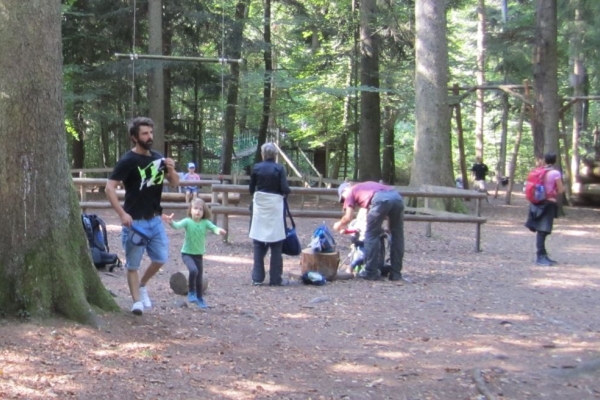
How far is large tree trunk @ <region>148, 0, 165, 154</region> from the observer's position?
21.8 metres

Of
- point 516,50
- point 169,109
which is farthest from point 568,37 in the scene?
point 169,109

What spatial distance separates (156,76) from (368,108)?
6.35 meters

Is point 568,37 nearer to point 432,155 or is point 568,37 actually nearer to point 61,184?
point 432,155

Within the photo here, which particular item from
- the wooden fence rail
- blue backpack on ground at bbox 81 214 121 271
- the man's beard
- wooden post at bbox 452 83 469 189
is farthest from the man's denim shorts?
wooden post at bbox 452 83 469 189

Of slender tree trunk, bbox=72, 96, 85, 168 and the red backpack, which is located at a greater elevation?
slender tree trunk, bbox=72, 96, 85, 168

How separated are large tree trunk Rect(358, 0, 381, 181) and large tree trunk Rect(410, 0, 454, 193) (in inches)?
216

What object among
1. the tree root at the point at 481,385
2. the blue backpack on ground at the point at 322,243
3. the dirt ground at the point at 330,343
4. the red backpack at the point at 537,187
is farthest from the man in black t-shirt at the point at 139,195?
the red backpack at the point at 537,187

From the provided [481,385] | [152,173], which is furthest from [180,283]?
[481,385]

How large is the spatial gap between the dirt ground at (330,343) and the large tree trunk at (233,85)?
15.8 meters

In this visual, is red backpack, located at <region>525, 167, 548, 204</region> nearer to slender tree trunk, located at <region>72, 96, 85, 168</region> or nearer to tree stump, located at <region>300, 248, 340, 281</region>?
tree stump, located at <region>300, 248, 340, 281</region>

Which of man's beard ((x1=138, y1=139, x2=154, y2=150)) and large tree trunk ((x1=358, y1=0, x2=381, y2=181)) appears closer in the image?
man's beard ((x1=138, y1=139, x2=154, y2=150))

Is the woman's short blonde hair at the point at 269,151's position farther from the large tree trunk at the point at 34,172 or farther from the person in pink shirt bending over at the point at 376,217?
the large tree trunk at the point at 34,172

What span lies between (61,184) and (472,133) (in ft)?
154

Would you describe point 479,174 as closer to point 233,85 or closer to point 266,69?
point 266,69
